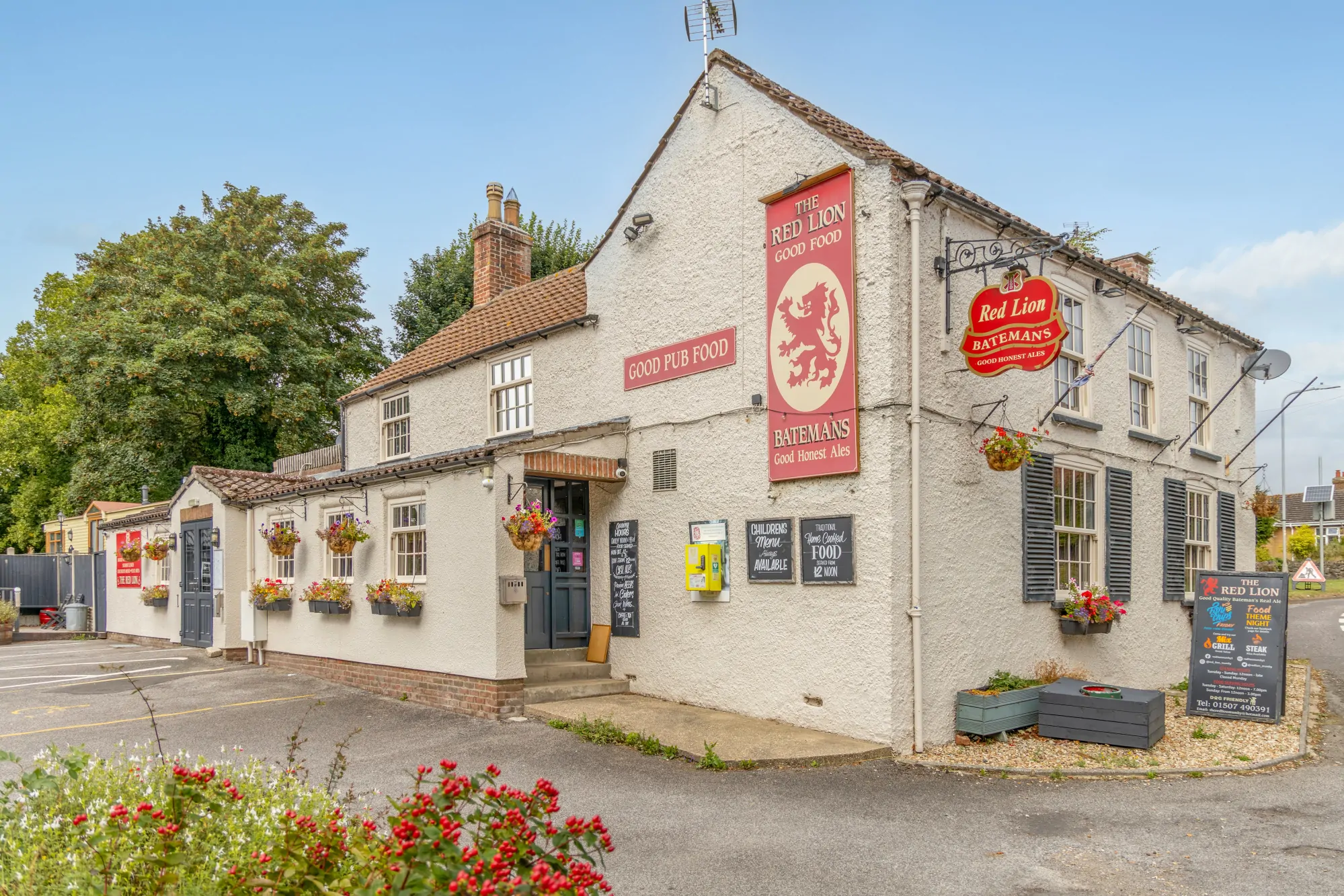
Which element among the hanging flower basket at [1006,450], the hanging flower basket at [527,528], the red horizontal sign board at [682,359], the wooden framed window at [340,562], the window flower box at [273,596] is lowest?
the window flower box at [273,596]

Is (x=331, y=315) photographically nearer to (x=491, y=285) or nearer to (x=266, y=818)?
(x=491, y=285)

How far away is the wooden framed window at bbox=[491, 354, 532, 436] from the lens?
13984mm

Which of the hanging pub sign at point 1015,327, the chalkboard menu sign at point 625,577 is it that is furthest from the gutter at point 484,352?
the hanging pub sign at point 1015,327

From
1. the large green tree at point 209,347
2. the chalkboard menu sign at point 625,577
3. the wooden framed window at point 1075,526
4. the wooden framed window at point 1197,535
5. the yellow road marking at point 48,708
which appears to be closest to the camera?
the wooden framed window at point 1075,526

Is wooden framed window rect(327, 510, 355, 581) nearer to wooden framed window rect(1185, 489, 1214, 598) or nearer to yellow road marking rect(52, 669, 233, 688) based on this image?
yellow road marking rect(52, 669, 233, 688)

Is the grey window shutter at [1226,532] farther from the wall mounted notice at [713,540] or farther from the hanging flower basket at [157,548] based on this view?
the hanging flower basket at [157,548]

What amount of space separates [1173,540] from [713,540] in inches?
295

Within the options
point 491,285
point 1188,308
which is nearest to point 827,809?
point 1188,308

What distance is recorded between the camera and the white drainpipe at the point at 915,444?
29.5ft

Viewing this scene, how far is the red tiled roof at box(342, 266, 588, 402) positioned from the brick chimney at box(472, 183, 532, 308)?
0.42 metres

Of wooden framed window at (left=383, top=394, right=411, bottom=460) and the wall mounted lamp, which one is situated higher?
the wall mounted lamp

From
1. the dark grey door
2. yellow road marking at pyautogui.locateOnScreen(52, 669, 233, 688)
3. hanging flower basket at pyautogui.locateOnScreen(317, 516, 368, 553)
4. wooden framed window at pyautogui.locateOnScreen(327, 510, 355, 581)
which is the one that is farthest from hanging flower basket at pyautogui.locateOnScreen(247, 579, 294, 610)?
hanging flower basket at pyautogui.locateOnScreen(317, 516, 368, 553)

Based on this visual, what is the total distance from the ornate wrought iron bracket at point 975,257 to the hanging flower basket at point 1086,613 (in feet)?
12.5

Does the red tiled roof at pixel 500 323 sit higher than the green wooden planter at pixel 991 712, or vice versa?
the red tiled roof at pixel 500 323
